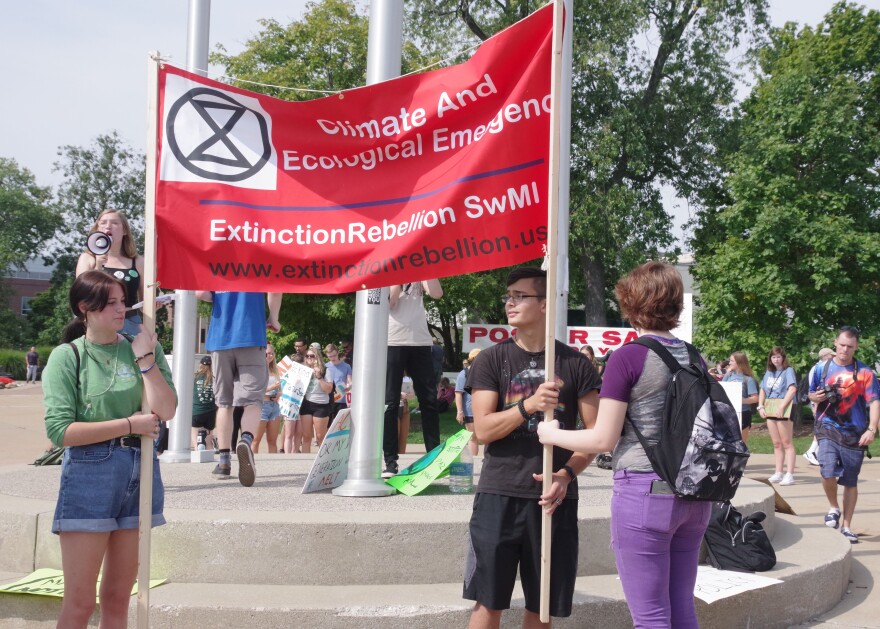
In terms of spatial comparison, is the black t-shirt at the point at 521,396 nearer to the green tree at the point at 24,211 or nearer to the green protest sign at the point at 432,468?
the green protest sign at the point at 432,468

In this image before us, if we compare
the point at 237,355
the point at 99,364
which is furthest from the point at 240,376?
the point at 99,364

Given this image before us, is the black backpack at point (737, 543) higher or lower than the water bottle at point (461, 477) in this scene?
lower

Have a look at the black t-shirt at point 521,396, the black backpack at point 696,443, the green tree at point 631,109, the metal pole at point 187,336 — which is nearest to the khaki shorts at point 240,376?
the metal pole at point 187,336

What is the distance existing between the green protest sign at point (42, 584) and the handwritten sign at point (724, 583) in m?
3.15

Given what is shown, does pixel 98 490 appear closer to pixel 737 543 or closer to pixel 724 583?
pixel 724 583

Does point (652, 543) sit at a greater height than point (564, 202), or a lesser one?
lesser

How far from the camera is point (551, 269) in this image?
4074 millimetres

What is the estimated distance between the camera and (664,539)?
365 centimetres

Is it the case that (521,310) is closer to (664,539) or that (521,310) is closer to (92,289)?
(664,539)

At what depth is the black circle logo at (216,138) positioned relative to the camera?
4.93 m

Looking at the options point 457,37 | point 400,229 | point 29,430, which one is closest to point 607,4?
point 457,37

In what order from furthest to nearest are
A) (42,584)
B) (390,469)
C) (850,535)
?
(850,535)
(390,469)
(42,584)

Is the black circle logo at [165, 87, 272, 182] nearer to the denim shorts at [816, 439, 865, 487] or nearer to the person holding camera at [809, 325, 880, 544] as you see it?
the person holding camera at [809, 325, 880, 544]

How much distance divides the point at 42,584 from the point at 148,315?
2.00 m
